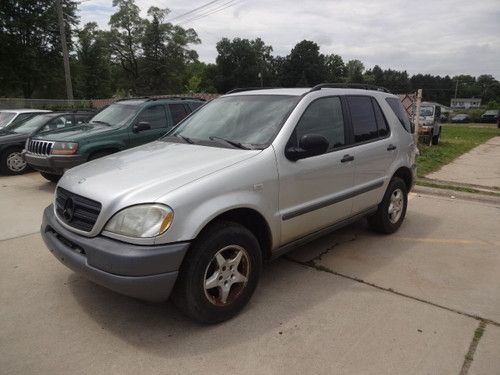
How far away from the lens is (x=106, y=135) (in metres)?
7.46

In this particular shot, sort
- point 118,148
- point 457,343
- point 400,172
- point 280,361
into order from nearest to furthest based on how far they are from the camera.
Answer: point 280,361 < point 457,343 < point 400,172 < point 118,148

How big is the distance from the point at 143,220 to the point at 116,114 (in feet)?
20.3

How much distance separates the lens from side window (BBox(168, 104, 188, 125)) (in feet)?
27.7

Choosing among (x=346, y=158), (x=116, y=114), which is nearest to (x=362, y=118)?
(x=346, y=158)

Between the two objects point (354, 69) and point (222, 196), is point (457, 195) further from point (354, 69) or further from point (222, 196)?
point (354, 69)

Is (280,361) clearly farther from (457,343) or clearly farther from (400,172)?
(400,172)

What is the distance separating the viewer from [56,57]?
33.2 metres

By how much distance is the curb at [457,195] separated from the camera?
7.06 m

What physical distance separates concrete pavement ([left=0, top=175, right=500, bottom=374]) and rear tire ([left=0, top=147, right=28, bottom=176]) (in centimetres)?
527

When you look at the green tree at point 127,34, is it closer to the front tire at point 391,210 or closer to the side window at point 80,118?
the side window at point 80,118

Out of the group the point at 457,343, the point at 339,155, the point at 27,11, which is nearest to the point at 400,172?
the point at 339,155

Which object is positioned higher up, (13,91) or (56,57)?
(56,57)

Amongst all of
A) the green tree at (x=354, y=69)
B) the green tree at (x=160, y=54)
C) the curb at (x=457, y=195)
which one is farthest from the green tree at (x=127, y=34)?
the green tree at (x=354, y=69)

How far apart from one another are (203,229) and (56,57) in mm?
35740
